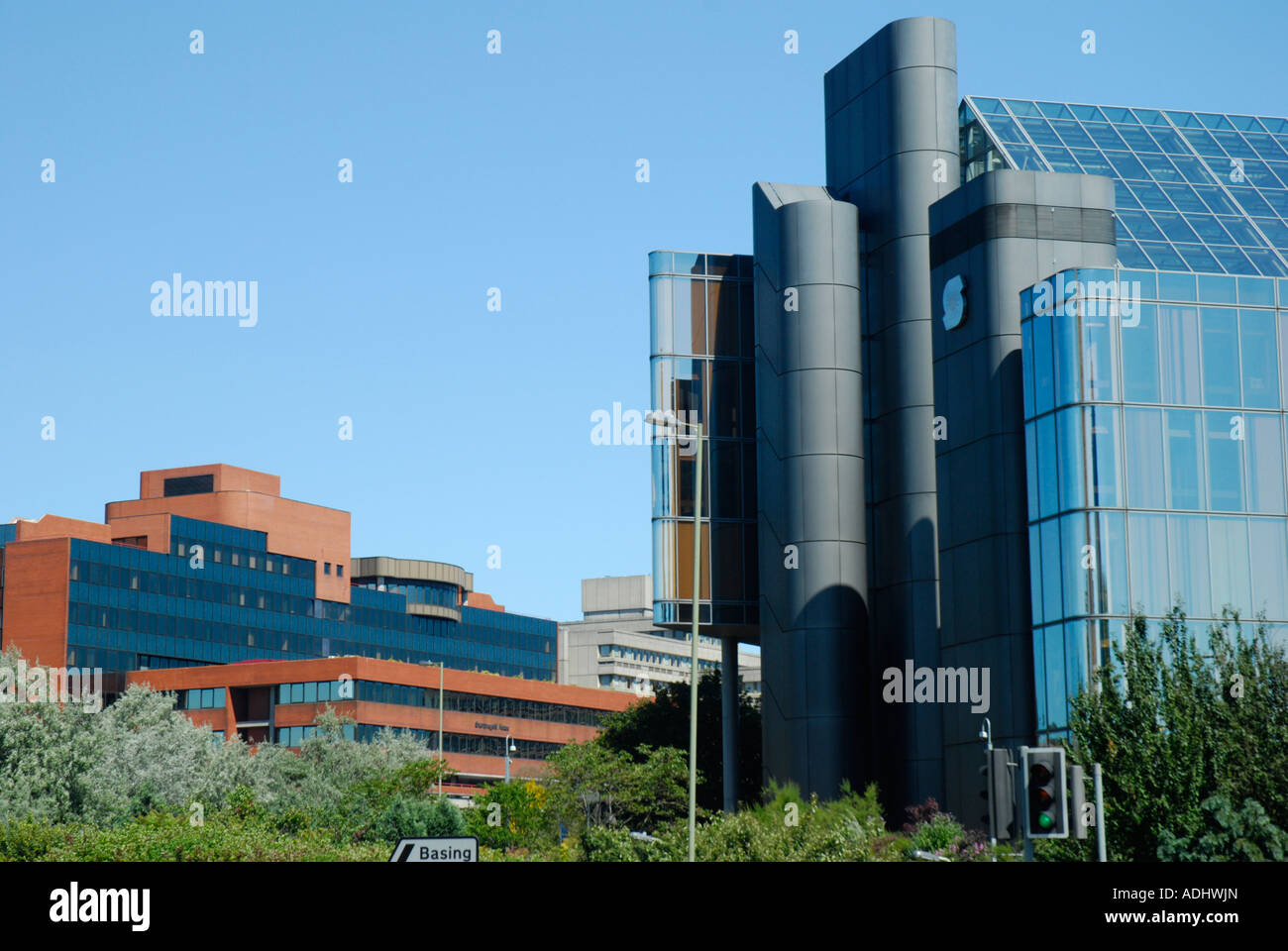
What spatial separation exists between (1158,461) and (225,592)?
382 ft

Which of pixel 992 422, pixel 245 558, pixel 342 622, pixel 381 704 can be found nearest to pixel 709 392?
pixel 992 422

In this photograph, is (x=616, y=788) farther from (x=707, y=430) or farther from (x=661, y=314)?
(x=661, y=314)

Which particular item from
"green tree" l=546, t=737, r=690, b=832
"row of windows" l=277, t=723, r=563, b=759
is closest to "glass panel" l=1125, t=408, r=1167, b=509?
"green tree" l=546, t=737, r=690, b=832

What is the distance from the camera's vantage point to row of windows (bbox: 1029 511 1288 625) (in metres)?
42.1

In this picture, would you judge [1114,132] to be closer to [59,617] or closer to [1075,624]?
[1075,624]

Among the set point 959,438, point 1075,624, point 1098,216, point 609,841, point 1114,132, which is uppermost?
point 1114,132

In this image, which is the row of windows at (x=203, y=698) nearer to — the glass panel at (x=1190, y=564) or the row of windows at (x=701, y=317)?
the row of windows at (x=701, y=317)

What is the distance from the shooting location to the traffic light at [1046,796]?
1900 cm

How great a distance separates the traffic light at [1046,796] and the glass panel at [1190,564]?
2485 cm

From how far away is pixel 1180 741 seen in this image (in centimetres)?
2919

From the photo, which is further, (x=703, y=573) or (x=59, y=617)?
(x=59, y=617)

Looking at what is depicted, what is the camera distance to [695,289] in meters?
60.5
